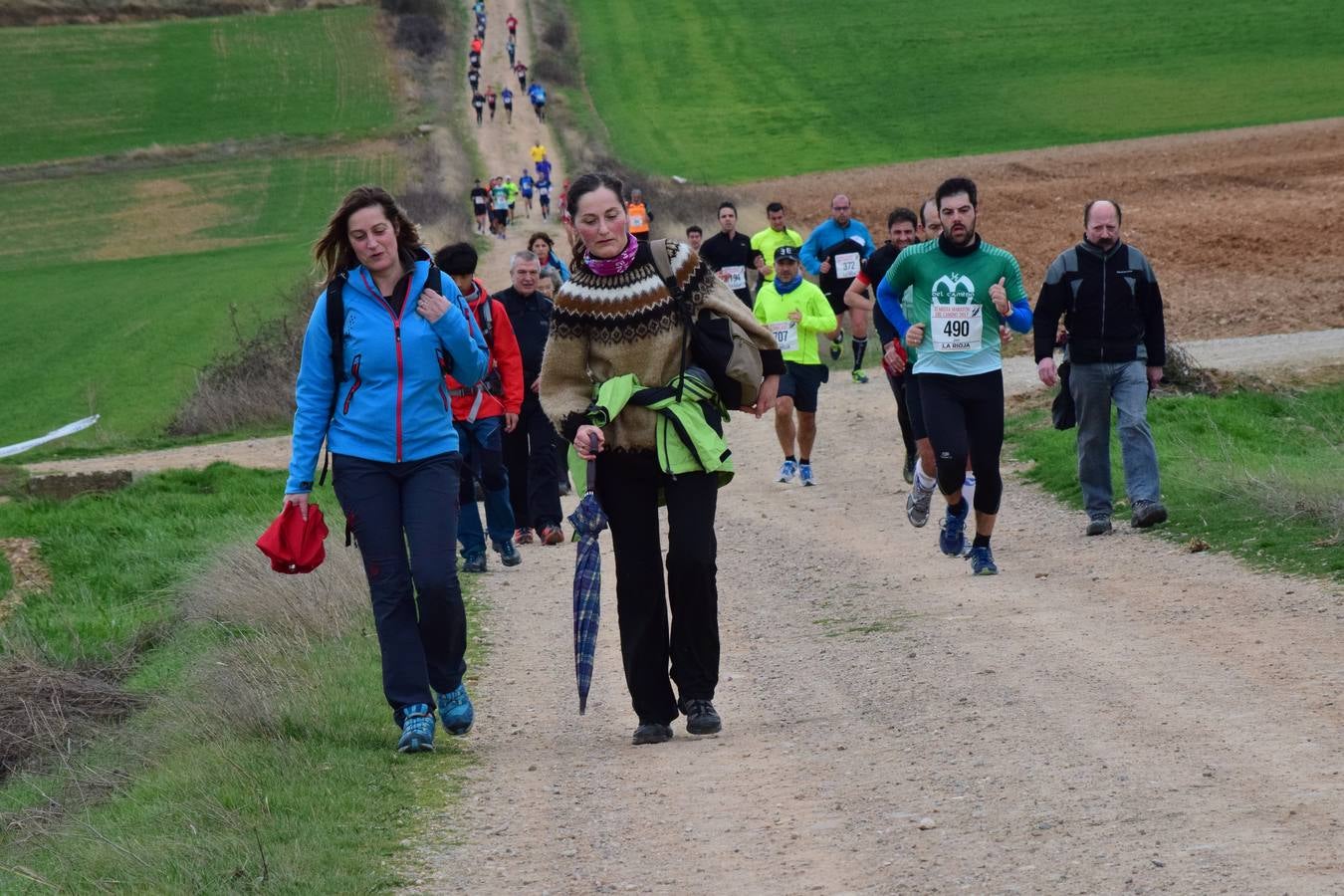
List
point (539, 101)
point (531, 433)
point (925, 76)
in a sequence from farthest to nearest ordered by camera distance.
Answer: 1. point (925, 76)
2. point (539, 101)
3. point (531, 433)

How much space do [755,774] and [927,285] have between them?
Result: 454 centimetres

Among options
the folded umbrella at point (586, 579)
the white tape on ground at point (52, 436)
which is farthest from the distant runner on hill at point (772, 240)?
the folded umbrella at point (586, 579)

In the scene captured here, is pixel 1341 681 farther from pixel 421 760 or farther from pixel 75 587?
pixel 75 587

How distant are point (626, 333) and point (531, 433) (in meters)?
6.64

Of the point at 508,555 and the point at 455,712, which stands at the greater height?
the point at 455,712

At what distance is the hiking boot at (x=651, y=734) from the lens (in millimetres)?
7277

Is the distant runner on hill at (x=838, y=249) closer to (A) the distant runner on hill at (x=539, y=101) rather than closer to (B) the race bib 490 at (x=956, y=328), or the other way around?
(B) the race bib 490 at (x=956, y=328)

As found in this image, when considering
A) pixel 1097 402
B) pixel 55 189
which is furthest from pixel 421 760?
pixel 55 189

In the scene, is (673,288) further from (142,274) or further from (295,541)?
(142,274)

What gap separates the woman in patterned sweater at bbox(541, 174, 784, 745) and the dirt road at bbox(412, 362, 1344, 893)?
31 cm

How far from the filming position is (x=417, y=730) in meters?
7.22

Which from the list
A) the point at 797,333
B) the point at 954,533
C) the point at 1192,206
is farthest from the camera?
the point at 1192,206

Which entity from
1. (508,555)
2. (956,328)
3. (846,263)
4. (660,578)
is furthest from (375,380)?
(846,263)

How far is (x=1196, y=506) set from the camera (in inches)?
473
